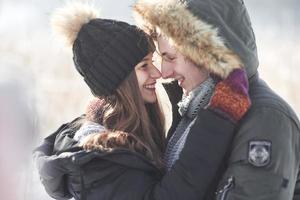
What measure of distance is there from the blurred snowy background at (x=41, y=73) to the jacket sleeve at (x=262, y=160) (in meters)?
0.87

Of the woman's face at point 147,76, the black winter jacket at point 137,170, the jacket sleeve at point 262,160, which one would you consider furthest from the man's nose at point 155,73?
the jacket sleeve at point 262,160

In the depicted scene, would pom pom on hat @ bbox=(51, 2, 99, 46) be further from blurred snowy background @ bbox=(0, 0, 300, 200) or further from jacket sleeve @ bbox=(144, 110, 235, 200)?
jacket sleeve @ bbox=(144, 110, 235, 200)

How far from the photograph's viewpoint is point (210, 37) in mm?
1582

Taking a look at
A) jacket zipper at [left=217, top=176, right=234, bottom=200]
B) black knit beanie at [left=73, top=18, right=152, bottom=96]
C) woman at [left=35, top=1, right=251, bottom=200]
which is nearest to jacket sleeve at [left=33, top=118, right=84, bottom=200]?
woman at [left=35, top=1, right=251, bottom=200]

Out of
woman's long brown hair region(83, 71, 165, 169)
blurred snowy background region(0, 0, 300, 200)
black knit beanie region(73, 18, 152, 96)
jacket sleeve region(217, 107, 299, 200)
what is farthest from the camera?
blurred snowy background region(0, 0, 300, 200)

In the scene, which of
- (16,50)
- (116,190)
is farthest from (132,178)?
(16,50)

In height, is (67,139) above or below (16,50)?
below

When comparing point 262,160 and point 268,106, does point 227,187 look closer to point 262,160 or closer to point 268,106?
point 262,160

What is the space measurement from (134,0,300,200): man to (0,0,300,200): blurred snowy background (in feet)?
1.85

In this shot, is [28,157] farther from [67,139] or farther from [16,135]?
[67,139]

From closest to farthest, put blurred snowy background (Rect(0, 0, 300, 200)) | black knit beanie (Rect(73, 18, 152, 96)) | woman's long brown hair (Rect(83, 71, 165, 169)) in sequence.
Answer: woman's long brown hair (Rect(83, 71, 165, 169))
black knit beanie (Rect(73, 18, 152, 96))
blurred snowy background (Rect(0, 0, 300, 200))

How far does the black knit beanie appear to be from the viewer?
182cm

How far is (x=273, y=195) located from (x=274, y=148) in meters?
0.12

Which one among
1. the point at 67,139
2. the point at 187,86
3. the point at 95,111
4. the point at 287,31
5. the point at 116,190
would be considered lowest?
the point at 116,190
